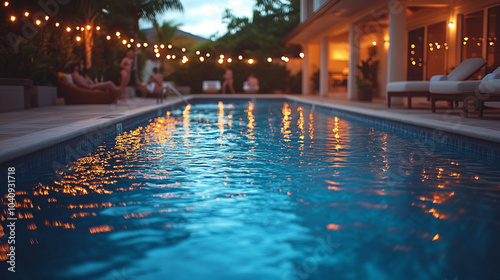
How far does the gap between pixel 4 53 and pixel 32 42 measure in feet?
4.73

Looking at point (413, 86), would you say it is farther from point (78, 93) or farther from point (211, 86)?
point (211, 86)

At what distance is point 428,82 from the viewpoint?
1105 centimetres

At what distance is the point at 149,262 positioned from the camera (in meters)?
2.54

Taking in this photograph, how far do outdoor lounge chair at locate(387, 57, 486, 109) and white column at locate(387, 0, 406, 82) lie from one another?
139 centimetres

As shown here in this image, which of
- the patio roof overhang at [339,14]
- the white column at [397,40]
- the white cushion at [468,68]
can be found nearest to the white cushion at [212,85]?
the patio roof overhang at [339,14]

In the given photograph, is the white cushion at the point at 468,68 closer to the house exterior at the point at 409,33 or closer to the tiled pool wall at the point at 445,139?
the house exterior at the point at 409,33

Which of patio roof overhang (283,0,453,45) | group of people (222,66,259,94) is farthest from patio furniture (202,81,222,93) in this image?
patio roof overhang (283,0,453,45)

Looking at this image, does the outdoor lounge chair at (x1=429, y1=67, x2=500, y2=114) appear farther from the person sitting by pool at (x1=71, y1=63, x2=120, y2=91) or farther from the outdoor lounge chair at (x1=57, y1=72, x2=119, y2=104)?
the outdoor lounge chair at (x1=57, y1=72, x2=119, y2=104)

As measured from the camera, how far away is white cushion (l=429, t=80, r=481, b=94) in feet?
29.1

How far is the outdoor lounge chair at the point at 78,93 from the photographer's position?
45.7 ft

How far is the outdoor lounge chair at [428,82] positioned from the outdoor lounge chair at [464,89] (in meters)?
0.63

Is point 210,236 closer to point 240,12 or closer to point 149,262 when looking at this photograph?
point 149,262

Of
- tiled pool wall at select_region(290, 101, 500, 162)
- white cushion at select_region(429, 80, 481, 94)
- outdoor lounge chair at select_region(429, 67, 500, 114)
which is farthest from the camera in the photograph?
white cushion at select_region(429, 80, 481, 94)

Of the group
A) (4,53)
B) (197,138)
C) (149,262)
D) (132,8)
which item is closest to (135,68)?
(132,8)
